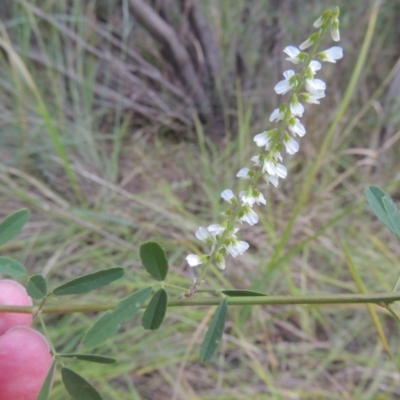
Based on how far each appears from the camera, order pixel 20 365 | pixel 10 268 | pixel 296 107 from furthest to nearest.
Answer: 1. pixel 20 365
2. pixel 10 268
3. pixel 296 107

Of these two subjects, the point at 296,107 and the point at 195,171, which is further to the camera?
the point at 195,171

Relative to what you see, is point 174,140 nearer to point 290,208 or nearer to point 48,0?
point 290,208

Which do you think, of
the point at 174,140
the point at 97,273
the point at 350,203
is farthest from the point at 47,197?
the point at 97,273

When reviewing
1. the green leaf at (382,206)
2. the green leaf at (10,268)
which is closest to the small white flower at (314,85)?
the green leaf at (382,206)

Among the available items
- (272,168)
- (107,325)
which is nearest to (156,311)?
(107,325)

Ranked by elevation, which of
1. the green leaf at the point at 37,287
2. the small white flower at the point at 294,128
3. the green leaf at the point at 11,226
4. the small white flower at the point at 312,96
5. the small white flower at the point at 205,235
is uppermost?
the small white flower at the point at 312,96

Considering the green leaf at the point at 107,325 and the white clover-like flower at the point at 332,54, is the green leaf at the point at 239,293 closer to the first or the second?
the green leaf at the point at 107,325

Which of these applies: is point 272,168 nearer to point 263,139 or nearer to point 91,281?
point 263,139
